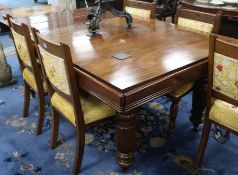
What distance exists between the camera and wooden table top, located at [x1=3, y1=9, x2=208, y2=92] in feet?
4.49

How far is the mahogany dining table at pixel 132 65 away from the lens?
1.30m

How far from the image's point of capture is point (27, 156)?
1899 millimetres

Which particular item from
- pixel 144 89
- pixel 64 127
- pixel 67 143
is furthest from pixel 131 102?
pixel 64 127

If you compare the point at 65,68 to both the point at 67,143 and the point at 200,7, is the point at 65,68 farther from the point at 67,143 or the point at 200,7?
the point at 200,7

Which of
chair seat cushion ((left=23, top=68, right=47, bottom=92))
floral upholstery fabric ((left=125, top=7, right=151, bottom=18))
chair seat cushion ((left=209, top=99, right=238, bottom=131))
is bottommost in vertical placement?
chair seat cushion ((left=209, top=99, right=238, bottom=131))

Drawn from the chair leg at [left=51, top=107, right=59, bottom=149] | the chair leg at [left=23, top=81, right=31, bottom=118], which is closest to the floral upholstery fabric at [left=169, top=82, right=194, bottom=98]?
the chair leg at [left=51, top=107, right=59, bottom=149]

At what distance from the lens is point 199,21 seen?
7.06 feet

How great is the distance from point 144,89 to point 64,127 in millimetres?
1157

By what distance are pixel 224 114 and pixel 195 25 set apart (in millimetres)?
966

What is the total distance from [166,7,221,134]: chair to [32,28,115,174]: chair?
1.76ft

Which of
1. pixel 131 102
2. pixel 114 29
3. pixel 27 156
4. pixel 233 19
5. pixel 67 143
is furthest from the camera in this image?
pixel 233 19

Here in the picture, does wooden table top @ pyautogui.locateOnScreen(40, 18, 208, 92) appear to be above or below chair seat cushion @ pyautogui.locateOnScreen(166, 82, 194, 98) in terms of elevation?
above

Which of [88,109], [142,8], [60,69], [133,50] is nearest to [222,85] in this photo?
[133,50]

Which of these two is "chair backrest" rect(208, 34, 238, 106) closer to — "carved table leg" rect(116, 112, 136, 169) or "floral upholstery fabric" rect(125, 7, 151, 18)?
"carved table leg" rect(116, 112, 136, 169)
